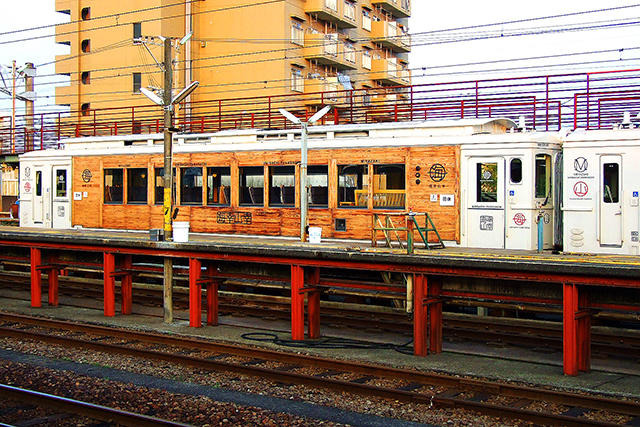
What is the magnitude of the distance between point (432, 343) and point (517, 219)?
449 centimetres

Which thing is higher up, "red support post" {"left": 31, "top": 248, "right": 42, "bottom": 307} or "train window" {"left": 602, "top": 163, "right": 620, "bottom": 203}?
"train window" {"left": 602, "top": 163, "right": 620, "bottom": 203}

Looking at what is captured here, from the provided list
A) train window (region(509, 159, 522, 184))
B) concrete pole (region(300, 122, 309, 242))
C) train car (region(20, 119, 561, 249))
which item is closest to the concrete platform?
concrete pole (region(300, 122, 309, 242))

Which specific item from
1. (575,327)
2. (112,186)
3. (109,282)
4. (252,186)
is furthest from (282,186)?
(575,327)

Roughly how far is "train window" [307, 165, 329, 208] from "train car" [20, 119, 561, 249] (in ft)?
0.10

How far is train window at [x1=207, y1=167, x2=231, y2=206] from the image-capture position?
20.8 metres

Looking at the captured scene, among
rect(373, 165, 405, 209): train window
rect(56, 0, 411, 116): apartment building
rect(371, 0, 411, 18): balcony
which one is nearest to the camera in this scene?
rect(373, 165, 405, 209): train window

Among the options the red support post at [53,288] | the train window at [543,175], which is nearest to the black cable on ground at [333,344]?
the train window at [543,175]

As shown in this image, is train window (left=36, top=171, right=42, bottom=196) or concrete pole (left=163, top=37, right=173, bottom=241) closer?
concrete pole (left=163, top=37, right=173, bottom=241)

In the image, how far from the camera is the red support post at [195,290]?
51.4ft

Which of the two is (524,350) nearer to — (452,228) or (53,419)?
(452,228)

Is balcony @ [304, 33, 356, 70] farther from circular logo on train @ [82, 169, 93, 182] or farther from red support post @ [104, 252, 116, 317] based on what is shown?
red support post @ [104, 252, 116, 317]

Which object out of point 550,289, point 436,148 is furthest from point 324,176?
point 550,289

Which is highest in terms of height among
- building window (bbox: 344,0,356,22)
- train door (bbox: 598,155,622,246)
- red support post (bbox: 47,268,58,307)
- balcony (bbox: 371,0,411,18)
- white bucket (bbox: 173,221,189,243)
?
balcony (bbox: 371,0,411,18)

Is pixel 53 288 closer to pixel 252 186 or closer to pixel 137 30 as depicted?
pixel 252 186
